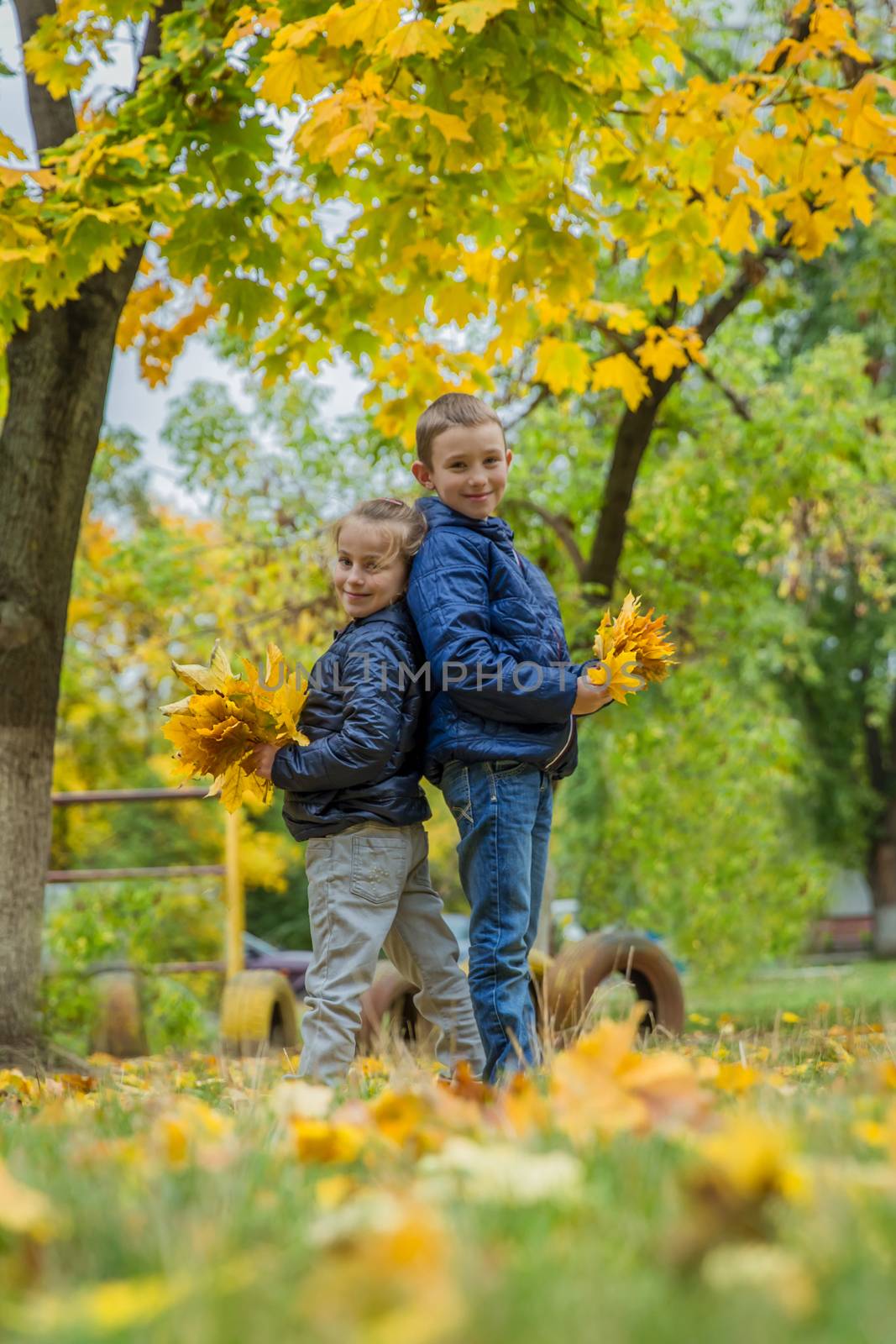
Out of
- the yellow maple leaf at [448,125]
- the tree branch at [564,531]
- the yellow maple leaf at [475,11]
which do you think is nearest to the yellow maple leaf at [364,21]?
the yellow maple leaf at [475,11]

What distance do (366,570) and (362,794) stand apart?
57cm

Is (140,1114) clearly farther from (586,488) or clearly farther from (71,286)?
(586,488)

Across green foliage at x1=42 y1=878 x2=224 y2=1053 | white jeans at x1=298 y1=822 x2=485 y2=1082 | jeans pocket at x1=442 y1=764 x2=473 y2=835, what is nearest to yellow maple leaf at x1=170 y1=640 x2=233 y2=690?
white jeans at x1=298 y1=822 x2=485 y2=1082

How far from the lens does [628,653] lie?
3.11m

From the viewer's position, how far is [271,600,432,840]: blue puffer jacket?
311cm

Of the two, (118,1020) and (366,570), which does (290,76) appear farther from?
(118,1020)

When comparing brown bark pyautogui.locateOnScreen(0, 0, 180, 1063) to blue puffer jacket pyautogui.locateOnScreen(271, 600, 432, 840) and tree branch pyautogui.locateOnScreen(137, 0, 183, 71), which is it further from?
blue puffer jacket pyautogui.locateOnScreen(271, 600, 432, 840)

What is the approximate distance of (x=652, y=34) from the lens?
475 cm

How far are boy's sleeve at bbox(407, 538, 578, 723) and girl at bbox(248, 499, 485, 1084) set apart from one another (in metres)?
0.13

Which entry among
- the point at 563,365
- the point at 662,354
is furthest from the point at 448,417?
the point at 662,354

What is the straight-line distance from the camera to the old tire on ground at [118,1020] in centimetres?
661

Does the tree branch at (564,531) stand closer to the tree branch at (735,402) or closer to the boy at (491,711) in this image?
the tree branch at (735,402)

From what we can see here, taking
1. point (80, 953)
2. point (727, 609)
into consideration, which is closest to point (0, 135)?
point (80, 953)

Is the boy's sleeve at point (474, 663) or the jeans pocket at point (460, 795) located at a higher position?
the boy's sleeve at point (474, 663)
